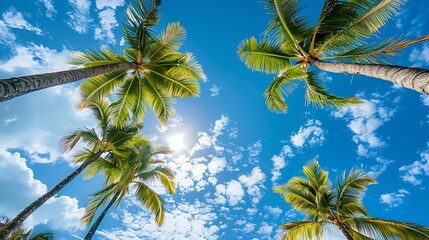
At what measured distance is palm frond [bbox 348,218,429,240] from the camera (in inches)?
292

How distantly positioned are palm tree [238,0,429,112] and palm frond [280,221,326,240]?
484 cm

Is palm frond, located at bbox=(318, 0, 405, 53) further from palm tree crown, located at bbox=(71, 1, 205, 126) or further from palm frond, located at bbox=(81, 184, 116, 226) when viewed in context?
palm frond, located at bbox=(81, 184, 116, 226)

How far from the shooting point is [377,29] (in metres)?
6.64

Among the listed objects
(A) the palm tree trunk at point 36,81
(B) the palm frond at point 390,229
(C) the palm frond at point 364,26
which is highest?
(C) the palm frond at point 364,26

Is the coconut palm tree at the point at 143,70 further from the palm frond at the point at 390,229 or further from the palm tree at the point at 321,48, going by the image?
the palm frond at the point at 390,229

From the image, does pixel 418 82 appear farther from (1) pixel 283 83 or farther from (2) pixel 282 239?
(2) pixel 282 239

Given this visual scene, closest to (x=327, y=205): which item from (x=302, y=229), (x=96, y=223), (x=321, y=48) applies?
(x=302, y=229)

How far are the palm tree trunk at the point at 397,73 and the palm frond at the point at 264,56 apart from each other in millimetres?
2928

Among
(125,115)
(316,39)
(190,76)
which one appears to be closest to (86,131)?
(125,115)

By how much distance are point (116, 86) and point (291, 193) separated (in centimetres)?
920

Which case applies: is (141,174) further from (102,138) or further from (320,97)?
(320,97)

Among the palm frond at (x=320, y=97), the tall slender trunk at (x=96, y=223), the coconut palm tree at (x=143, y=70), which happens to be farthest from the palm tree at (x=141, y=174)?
the palm frond at (x=320, y=97)

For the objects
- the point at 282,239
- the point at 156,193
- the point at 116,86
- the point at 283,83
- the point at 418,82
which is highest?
the point at 283,83

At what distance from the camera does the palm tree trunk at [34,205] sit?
8431 millimetres
